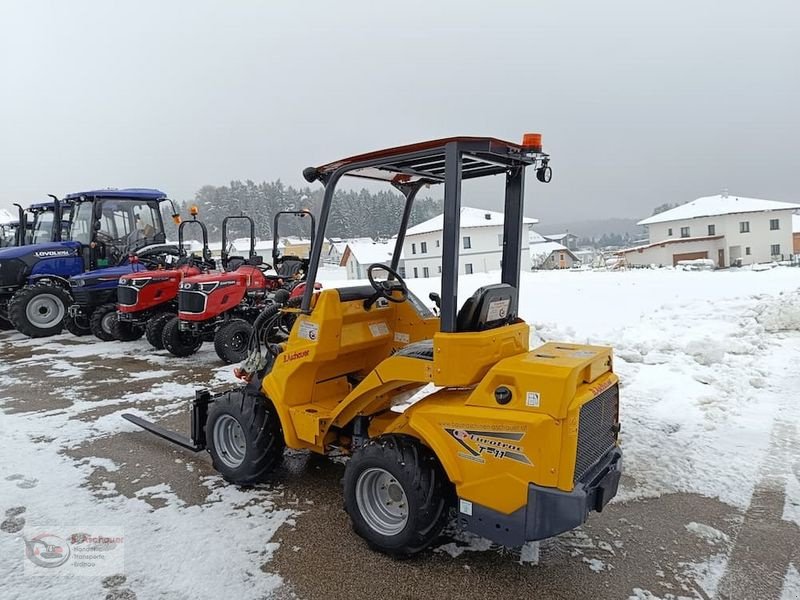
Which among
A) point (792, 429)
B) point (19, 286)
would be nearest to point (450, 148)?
point (792, 429)

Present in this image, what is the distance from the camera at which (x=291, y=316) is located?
4.50 meters

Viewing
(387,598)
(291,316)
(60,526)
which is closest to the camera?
(387,598)

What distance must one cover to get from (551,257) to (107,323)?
54147 mm

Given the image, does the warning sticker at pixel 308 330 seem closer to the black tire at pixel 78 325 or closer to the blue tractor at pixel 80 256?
the blue tractor at pixel 80 256

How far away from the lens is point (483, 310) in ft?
10.3

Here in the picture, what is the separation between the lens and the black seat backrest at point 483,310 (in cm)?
313

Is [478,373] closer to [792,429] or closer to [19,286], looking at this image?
[792,429]

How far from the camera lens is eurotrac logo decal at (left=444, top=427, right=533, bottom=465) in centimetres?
271

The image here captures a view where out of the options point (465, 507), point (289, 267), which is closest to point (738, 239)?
point (289, 267)

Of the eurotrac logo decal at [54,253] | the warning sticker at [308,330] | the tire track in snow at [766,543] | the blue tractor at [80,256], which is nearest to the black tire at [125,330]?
the blue tractor at [80,256]

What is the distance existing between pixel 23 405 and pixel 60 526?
3.73 m

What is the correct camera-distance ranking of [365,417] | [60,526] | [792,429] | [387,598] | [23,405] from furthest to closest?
[23,405] < [792,429] < [365,417] < [60,526] < [387,598]

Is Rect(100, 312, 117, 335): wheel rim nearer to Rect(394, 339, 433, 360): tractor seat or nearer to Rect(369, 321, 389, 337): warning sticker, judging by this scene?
Rect(369, 321, 389, 337): warning sticker
